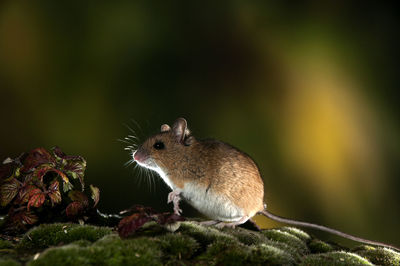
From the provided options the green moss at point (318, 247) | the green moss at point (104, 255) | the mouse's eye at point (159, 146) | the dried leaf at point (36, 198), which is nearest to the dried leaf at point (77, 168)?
the dried leaf at point (36, 198)

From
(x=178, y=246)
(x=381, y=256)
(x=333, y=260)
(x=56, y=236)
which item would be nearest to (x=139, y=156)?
(x=56, y=236)

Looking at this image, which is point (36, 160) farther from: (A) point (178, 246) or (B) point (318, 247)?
(B) point (318, 247)

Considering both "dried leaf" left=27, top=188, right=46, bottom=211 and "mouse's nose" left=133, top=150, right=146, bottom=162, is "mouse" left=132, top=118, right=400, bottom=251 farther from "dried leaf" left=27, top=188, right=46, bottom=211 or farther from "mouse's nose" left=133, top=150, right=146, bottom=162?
"dried leaf" left=27, top=188, right=46, bottom=211

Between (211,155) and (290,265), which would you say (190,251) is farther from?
(211,155)

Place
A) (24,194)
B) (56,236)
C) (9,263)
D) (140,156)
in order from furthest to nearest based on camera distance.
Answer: (140,156), (24,194), (56,236), (9,263)

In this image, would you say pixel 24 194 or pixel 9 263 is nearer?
pixel 9 263

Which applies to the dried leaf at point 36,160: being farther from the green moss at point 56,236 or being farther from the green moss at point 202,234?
the green moss at point 202,234

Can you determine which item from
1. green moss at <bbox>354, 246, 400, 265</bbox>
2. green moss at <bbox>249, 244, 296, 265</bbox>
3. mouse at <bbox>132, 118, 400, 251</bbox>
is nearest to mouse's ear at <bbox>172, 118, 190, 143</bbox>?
mouse at <bbox>132, 118, 400, 251</bbox>
